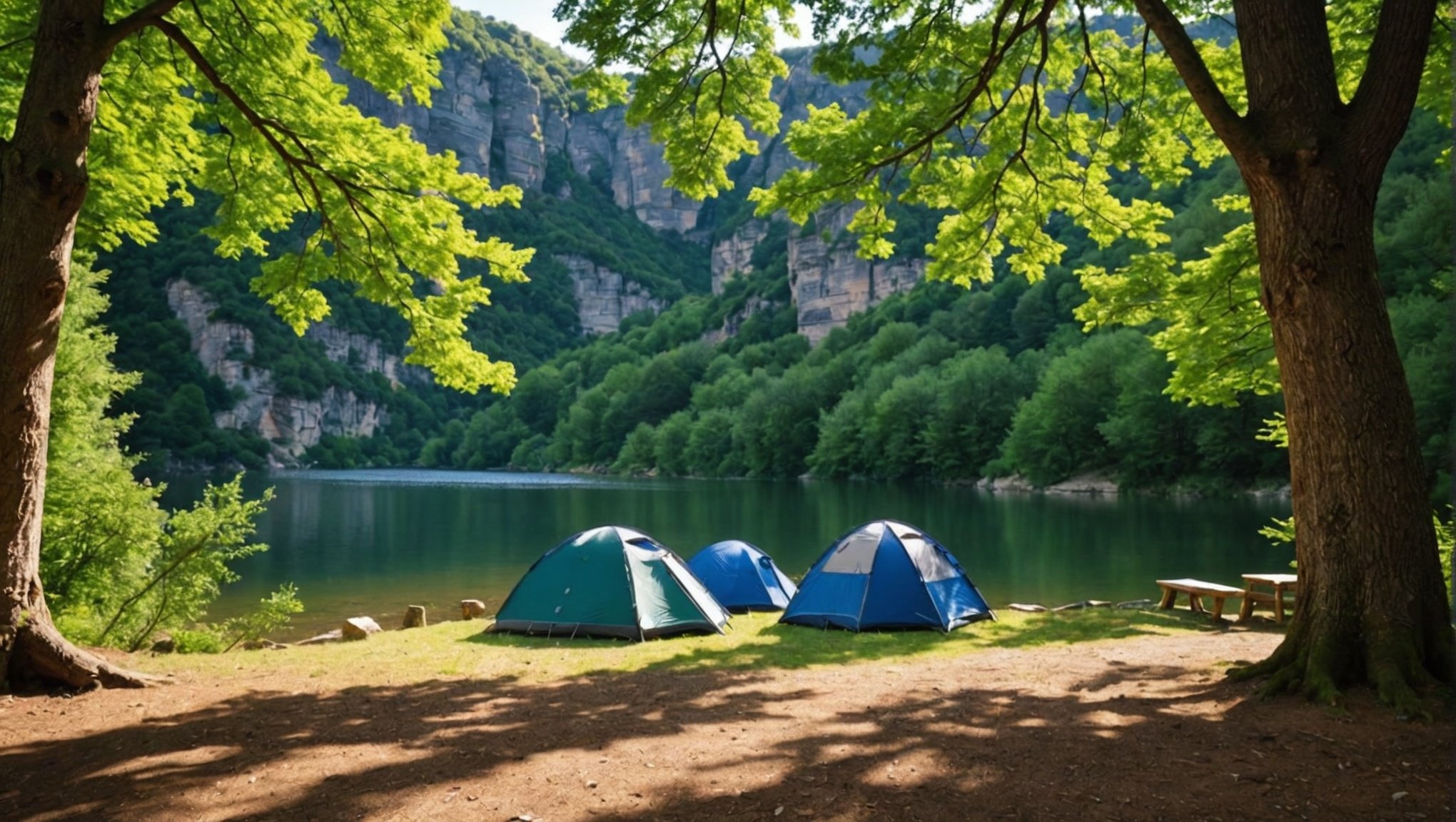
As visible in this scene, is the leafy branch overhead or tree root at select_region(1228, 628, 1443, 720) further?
the leafy branch overhead

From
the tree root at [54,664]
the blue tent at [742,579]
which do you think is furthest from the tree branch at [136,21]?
the blue tent at [742,579]

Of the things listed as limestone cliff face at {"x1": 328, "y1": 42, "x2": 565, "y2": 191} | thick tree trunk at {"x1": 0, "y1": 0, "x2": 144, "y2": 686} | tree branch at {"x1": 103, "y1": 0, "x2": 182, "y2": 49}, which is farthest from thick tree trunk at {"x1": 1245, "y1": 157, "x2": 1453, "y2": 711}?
limestone cliff face at {"x1": 328, "y1": 42, "x2": 565, "y2": 191}

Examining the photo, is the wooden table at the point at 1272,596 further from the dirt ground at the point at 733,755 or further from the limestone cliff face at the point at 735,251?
the limestone cliff face at the point at 735,251

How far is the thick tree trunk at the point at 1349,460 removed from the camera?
504cm

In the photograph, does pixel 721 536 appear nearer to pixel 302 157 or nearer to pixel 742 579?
pixel 742 579

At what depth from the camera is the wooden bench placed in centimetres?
1168

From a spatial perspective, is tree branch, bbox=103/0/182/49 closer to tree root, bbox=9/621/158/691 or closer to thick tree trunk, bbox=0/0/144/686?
thick tree trunk, bbox=0/0/144/686

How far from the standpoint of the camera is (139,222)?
8.52 meters

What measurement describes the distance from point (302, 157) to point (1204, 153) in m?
9.46

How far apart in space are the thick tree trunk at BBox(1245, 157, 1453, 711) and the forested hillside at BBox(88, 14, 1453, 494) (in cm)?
478

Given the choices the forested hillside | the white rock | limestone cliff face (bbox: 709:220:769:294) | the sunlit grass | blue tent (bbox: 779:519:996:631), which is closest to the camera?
the sunlit grass

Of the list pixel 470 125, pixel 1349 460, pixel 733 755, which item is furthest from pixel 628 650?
pixel 470 125

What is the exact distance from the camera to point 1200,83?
5.73 m

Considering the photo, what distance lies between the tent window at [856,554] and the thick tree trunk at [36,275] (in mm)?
8469
